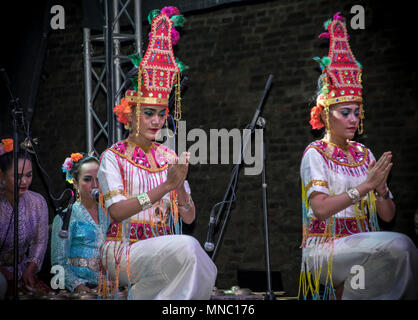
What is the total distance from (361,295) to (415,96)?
2975mm

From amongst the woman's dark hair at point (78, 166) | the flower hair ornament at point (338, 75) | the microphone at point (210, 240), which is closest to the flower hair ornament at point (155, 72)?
the flower hair ornament at point (338, 75)

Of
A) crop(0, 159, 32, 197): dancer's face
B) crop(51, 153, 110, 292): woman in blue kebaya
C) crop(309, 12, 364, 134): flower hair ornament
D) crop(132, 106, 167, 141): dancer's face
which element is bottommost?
crop(51, 153, 110, 292): woman in blue kebaya

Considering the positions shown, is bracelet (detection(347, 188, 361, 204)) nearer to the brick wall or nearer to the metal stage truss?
the metal stage truss

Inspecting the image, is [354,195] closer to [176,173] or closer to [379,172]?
[379,172]

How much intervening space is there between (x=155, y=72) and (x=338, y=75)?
45.3 inches

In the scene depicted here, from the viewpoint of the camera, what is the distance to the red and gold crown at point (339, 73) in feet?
12.4

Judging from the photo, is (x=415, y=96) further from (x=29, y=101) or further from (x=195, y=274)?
(x=29, y=101)

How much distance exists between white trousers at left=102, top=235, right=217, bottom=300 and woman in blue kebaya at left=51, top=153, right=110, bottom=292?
169 centimetres

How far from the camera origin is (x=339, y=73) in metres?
3.80

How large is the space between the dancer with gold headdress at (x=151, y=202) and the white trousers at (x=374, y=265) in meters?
0.78

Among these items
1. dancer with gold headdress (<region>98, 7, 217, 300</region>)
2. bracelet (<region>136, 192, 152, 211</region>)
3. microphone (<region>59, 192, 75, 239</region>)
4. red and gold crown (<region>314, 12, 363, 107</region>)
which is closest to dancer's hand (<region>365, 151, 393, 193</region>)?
red and gold crown (<region>314, 12, 363, 107</region>)

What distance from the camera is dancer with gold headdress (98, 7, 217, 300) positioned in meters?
3.09

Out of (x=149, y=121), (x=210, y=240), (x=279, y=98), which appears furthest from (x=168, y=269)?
(x=279, y=98)
